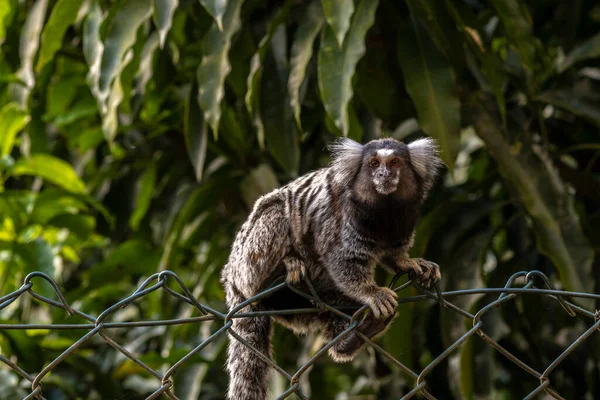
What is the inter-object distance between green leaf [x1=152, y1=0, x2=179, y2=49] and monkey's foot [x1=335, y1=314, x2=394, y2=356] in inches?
54.2

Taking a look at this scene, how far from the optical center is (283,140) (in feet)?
11.4

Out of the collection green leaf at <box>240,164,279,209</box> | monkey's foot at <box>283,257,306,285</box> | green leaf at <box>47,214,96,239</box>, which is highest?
monkey's foot at <box>283,257,306,285</box>

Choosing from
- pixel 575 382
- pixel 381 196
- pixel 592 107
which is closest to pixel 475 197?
pixel 592 107

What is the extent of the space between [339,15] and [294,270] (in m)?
1.05

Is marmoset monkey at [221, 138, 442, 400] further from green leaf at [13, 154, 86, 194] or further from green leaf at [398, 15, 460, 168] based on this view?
green leaf at [13, 154, 86, 194]

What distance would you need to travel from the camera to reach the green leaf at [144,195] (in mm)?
4547

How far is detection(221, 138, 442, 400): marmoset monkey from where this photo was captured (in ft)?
8.09

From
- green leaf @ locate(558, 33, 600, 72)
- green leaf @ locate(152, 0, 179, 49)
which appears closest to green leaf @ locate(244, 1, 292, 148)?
green leaf @ locate(152, 0, 179, 49)

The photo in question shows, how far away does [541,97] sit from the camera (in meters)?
3.86

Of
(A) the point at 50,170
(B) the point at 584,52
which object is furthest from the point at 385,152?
(A) the point at 50,170

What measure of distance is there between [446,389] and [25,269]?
82.4 inches

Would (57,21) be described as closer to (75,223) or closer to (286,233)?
(75,223)

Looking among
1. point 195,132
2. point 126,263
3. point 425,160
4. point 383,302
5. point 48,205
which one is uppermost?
point 425,160

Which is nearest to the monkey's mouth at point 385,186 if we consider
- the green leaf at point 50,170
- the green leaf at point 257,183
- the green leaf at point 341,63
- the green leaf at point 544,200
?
the green leaf at point 341,63
